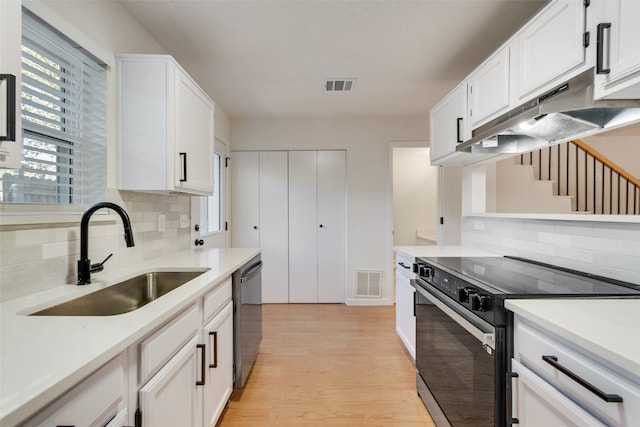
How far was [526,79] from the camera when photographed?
1571mm

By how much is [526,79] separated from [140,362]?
7.05 ft

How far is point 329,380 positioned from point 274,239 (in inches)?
84.3

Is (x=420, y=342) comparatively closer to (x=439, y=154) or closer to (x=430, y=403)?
(x=430, y=403)

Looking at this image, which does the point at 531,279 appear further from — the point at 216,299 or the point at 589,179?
the point at 589,179

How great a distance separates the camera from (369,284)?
13.0 feet

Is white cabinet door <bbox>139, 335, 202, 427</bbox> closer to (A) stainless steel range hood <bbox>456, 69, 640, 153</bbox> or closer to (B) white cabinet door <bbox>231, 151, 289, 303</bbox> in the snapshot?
(A) stainless steel range hood <bbox>456, 69, 640, 153</bbox>

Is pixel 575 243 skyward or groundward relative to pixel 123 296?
skyward

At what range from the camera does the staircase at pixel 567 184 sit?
3.58m

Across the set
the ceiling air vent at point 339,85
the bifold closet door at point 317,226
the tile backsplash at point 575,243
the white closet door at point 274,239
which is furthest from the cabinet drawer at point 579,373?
the white closet door at point 274,239

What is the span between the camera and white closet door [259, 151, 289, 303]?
3994mm

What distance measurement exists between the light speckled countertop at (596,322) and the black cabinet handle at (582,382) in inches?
3.1

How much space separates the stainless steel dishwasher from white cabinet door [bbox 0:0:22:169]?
4.10 ft

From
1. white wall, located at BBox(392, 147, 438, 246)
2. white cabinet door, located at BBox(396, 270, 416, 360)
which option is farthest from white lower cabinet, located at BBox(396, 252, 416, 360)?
white wall, located at BBox(392, 147, 438, 246)

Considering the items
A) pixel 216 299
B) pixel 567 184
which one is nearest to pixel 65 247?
pixel 216 299
